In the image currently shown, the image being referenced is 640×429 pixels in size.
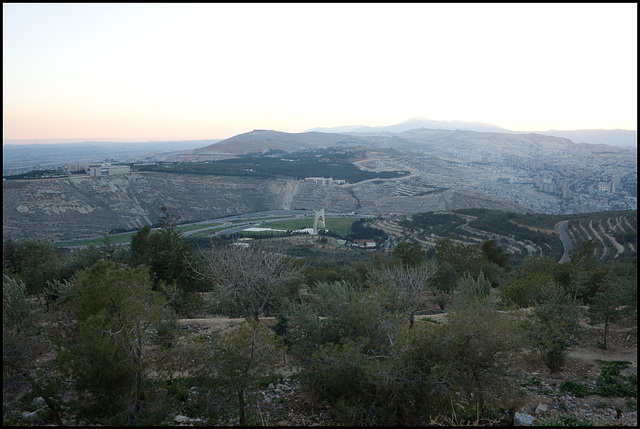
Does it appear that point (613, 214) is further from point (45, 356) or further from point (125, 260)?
point (45, 356)

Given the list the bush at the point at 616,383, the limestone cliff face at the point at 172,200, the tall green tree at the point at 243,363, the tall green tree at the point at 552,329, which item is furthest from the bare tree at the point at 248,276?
the limestone cliff face at the point at 172,200

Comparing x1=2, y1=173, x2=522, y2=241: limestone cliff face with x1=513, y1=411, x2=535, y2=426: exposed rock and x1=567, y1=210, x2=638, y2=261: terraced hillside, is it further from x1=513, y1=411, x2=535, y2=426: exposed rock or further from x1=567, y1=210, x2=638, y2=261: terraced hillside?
x1=513, y1=411, x2=535, y2=426: exposed rock

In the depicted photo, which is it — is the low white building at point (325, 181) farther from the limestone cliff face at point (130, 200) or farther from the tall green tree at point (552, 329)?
the tall green tree at point (552, 329)

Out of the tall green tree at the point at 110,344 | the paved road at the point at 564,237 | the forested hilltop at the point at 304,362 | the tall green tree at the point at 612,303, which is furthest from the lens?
the paved road at the point at 564,237

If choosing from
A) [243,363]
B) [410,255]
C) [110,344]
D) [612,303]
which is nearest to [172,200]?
[410,255]

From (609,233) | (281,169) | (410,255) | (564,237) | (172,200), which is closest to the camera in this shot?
(410,255)

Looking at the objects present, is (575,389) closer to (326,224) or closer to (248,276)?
(248,276)

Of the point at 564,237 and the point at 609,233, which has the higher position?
the point at 609,233

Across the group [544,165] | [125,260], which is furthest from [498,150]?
[125,260]
